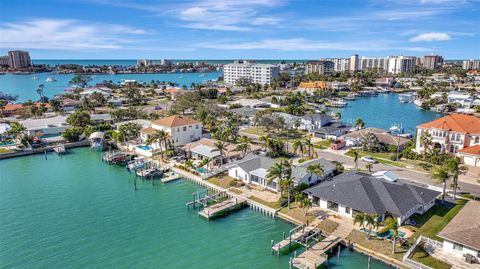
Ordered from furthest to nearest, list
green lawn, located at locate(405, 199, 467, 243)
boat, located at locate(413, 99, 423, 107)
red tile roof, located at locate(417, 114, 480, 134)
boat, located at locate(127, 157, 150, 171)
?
boat, located at locate(413, 99, 423, 107)
red tile roof, located at locate(417, 114, 480, 134)
boat, located at locate(127, 157, 150, 171)
green lawn, located at locate(405, 199, 467, 243)

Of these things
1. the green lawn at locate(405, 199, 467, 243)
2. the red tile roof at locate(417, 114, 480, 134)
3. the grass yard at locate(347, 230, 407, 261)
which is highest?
the red tile roof at locate(417, 114, 480, 134)

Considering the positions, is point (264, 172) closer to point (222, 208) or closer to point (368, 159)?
point (222, 208)

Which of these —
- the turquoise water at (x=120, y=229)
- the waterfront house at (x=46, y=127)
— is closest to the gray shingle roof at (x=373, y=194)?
the turquoise water at (x=120, y=229)

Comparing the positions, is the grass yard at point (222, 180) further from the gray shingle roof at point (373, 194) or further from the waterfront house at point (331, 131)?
the waterfront house at point (331, 131)

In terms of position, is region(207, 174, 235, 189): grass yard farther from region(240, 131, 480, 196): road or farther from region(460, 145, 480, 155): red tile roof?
region(460, 145, 480, 155): red tile roof

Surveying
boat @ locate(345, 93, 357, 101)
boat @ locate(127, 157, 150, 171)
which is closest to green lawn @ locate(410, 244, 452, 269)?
boat @ locate(127, 157, 150, 171)

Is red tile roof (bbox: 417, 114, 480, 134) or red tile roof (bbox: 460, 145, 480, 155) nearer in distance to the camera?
red tile roof (bbox: 460, 145, 480, 155)

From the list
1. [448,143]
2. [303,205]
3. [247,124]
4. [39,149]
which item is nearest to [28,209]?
[39,149]
